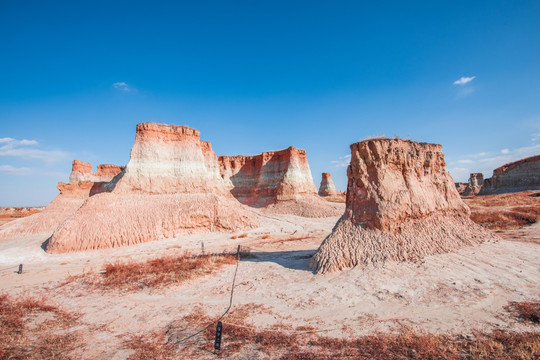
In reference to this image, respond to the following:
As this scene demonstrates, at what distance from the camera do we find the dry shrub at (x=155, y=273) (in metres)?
7.20

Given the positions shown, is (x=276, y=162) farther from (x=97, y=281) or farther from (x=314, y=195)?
(x=97, y=281)

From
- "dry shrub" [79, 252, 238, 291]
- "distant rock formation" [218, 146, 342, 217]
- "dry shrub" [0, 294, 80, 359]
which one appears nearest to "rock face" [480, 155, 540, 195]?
"distant rock formation" [218, 146, 342, 217]

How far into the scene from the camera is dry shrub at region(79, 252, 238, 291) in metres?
7.20

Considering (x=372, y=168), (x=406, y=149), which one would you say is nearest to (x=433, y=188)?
(x=406, y=149)

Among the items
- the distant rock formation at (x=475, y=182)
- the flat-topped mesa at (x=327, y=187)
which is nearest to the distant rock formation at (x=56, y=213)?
the flat-topped mesa at (x=327, y=187)

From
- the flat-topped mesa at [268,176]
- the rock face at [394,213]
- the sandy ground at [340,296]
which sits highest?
the flat-topped mesa at [268,176]

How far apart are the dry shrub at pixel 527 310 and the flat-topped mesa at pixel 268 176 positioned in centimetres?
2602

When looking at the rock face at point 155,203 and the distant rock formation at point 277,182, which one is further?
the distant rock formation at point 277,182

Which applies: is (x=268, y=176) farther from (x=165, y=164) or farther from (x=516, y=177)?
(x=516, y=177)

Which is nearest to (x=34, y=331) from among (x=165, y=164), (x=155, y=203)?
(x=155, y=203)

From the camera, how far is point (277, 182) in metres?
33.0

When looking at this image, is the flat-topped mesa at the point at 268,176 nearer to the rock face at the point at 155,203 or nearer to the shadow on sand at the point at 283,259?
the rock face at the point at 155,203

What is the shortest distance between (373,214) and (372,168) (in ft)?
5.04

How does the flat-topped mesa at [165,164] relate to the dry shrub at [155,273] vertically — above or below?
above
